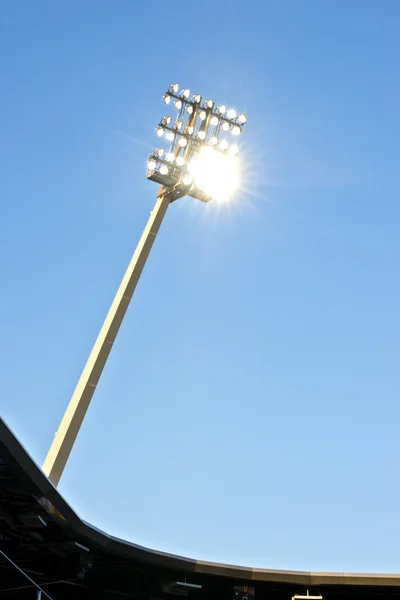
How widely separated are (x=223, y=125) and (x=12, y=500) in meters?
18.0

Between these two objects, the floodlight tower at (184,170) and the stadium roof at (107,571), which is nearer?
the stadium roof at (107,571)

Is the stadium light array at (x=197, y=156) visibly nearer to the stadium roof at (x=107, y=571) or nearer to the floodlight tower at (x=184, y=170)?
the floodlight tower at (x=184, y=170)

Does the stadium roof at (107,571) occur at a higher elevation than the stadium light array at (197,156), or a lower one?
lower

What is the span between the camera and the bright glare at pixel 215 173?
2703 centimetres

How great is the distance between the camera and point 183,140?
2641 centimetres

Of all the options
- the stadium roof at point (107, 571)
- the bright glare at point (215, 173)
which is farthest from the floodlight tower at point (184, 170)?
the stadium roof at point (107, 571)

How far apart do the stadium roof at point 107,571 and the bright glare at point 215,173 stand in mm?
13849

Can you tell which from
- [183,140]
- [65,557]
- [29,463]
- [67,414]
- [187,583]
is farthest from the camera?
[183,140]

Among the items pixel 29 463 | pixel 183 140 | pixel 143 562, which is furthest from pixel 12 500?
pixel 183 140

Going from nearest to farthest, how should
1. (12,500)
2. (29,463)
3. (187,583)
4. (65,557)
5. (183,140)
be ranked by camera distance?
1. (29,463)
2. (12,500)
3. (65,557)
4. (187,583)
5. (183,140)

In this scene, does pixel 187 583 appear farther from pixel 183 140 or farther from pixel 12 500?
pixel 183 140

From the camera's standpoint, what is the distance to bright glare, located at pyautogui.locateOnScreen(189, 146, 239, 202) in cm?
2703

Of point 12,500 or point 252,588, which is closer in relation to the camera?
point 12,500

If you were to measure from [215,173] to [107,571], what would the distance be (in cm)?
1471
